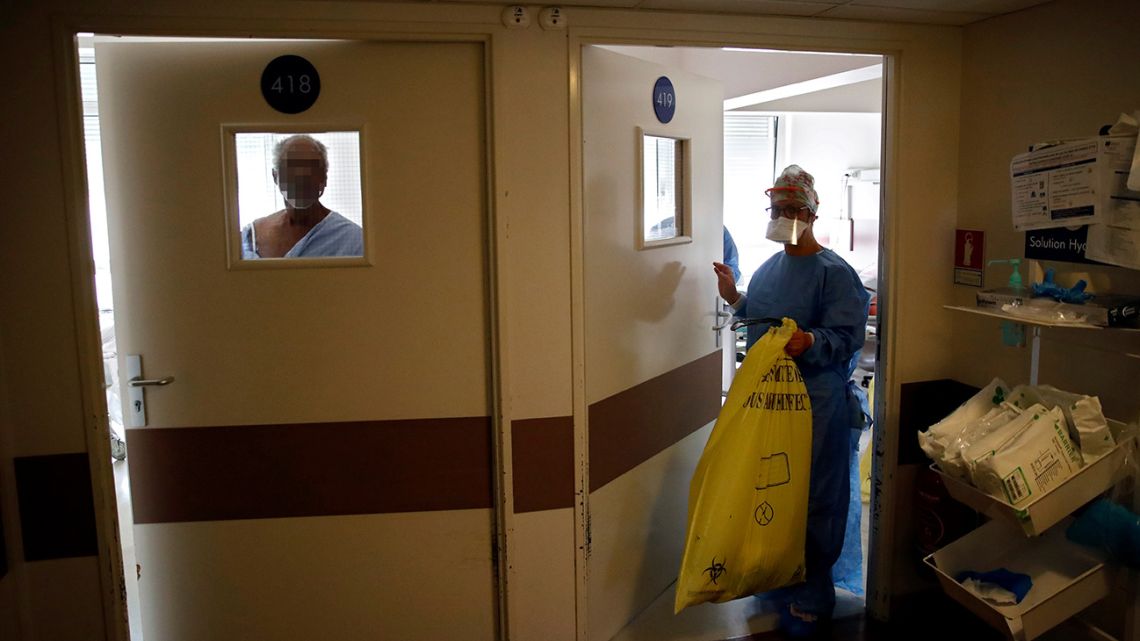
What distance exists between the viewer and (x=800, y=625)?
2775 millimetres

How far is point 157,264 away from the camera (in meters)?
2.28

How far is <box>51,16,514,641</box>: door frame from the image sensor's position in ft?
6.95

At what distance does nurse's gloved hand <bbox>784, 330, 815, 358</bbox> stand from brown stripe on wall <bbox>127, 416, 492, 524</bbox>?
100 cm

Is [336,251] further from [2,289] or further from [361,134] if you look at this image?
[2,289]

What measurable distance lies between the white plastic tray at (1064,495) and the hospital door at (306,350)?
136 cm

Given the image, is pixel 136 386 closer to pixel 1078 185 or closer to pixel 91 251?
pixel 91 251

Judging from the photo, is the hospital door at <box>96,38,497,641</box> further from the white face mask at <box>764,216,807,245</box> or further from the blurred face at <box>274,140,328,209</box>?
the white face mask at <box>764,216,807,245</box>

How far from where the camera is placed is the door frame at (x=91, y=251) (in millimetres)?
2117

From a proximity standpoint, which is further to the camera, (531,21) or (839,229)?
(839,229)

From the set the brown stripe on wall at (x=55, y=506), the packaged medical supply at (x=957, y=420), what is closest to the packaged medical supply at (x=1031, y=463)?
the packaged medical supply at (x=957, y=420)

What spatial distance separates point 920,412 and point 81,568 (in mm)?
2655

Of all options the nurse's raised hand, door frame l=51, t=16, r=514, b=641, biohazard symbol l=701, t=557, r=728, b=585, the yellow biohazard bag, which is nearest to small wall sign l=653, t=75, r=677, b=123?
the nurse's raised hand

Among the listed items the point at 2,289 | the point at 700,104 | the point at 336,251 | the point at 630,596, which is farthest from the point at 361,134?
the point at 630,596

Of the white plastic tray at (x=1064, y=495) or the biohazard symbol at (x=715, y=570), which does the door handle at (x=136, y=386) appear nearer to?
the biohazard symbol at (x=715, y=570)
